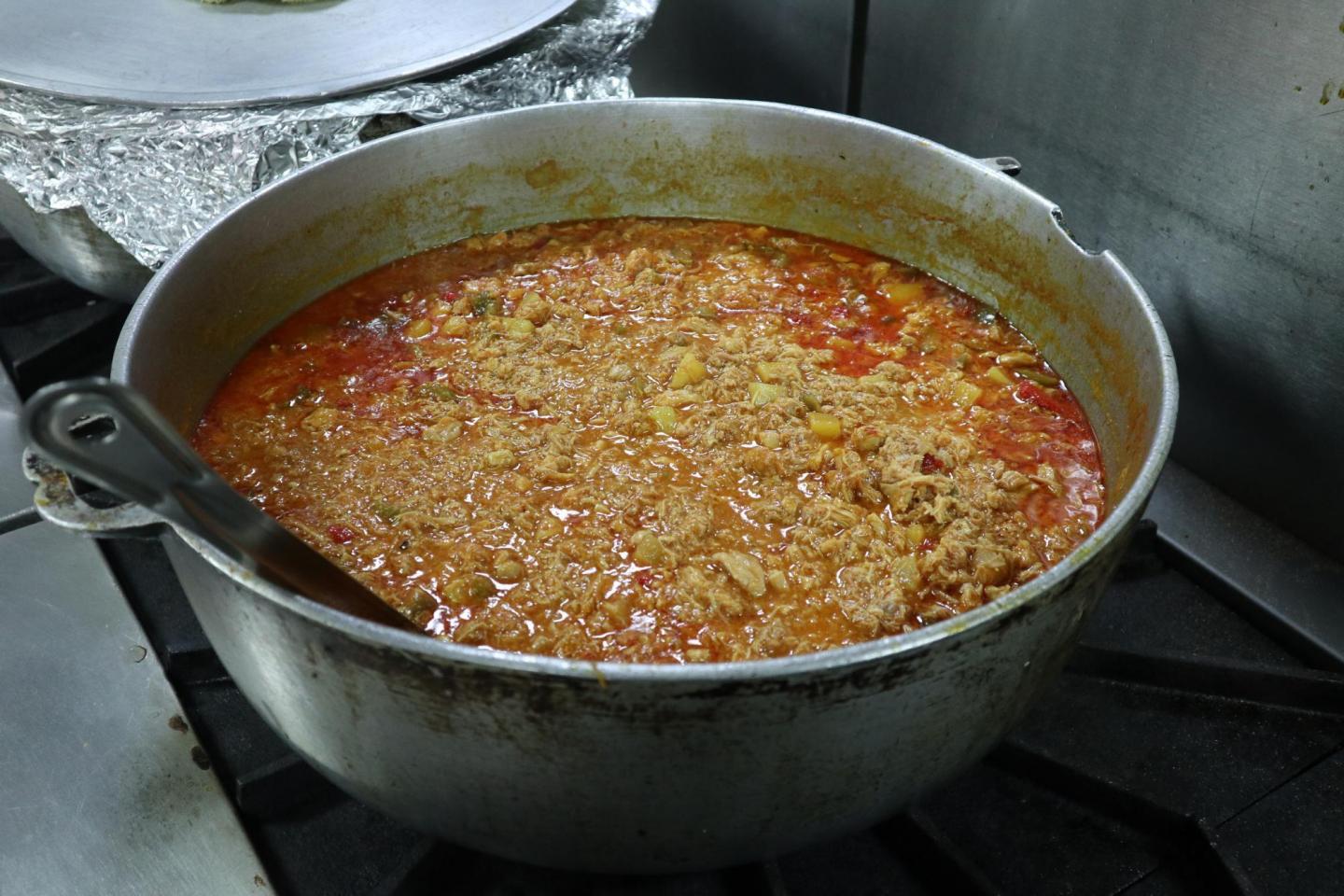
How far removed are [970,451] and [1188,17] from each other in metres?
0.86

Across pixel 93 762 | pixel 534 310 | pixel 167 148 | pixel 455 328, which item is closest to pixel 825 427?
pixel 534 310

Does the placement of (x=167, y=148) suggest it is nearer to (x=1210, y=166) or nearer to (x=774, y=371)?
(x=774, y=371)

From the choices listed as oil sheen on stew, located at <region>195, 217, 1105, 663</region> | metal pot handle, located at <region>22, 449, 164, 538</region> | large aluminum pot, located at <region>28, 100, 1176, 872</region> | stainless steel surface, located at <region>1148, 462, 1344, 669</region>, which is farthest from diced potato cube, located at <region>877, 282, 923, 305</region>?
metal pot handle, located at <region>22, 449, 164, 538</region>

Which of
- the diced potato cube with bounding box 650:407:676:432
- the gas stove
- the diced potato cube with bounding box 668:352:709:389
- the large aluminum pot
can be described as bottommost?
the gas stove

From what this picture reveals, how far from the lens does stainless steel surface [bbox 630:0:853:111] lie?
266 cm

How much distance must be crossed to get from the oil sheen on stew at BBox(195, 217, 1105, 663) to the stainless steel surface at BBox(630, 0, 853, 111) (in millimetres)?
783

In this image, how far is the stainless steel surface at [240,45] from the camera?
6.55 feet

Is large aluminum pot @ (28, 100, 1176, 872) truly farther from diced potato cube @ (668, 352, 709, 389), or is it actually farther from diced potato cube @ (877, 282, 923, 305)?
diced potato cube @ (668, 352, 709, 389)

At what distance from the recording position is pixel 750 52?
9.73 feet

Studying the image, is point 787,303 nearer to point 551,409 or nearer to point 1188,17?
point 551,409

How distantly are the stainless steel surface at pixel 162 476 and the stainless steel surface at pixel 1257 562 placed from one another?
4.90ft

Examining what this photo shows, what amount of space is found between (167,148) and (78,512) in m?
1.20

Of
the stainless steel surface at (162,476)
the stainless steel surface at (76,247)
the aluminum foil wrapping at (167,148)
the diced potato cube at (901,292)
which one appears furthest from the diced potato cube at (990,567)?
the stainless steel surface at (76,247)

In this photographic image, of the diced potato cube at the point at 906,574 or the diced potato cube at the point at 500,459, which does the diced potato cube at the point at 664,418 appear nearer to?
the diced potato cube at the point at 500,459
